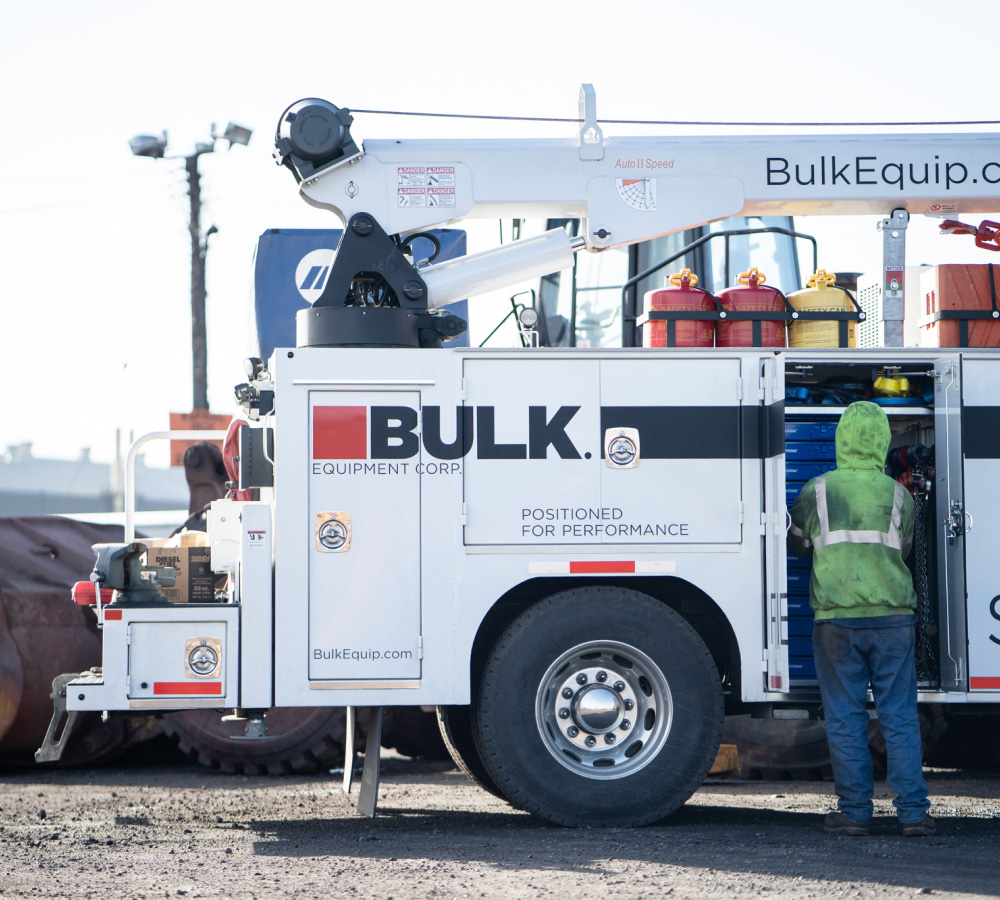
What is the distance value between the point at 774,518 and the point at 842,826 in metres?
1.56

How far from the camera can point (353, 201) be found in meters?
7.15

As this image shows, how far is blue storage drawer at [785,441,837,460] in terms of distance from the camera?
734 cm

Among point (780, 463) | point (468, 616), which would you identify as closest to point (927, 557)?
point (780, 463)

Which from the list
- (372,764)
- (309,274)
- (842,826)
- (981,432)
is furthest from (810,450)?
(309,274)

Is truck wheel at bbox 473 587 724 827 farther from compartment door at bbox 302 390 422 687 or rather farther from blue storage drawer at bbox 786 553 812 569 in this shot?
blue storage drawer at bbox 786 553 812 569

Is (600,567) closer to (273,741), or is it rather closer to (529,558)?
(529,558)

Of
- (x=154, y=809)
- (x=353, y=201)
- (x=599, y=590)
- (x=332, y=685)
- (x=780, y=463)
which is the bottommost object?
(x=154, y=809)

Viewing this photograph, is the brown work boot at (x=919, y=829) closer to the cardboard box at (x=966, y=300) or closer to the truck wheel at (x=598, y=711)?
the truck wheel at (x=598, y=711)

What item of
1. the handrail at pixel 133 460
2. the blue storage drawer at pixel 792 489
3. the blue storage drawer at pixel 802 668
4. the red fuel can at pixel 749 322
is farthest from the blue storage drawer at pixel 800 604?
the handrail at pixel 133 460

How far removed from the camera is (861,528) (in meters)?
6.42

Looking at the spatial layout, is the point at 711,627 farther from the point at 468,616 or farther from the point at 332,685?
the point at 332,685

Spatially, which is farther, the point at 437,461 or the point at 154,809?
the point at 154,809

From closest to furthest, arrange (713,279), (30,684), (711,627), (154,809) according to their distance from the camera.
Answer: (711,627) < (154,809) < (30,684) < (713,279)

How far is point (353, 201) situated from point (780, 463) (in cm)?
273
